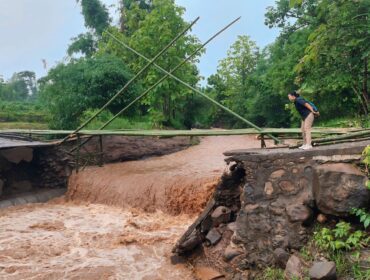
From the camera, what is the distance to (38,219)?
9664 millimetres

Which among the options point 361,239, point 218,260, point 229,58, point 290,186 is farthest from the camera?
point 229,58

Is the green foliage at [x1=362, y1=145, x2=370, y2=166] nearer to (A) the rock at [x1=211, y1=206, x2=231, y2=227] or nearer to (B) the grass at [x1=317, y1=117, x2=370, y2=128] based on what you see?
(A) the rock at [x1=211, y1=206, x2=231, y2=227]

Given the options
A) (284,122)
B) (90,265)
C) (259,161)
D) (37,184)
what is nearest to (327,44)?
(259,161)

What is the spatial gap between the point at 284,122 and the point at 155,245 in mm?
14668

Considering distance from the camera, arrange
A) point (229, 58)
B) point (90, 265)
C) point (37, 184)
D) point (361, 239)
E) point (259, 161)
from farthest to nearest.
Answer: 1. point (229, 58)
2. point (37, 184)
3. point (90, 265)
4. point (259, 161)
5. point (361, 239)

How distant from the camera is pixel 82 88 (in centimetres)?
1551

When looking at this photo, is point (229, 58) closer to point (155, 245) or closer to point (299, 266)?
point (155, 245)

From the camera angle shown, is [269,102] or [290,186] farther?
[269,102]

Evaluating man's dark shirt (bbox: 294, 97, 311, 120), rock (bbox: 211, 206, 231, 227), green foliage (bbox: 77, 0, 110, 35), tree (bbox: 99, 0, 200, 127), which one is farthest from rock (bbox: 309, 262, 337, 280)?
green foliage (bbox: 77, 0, 110, 35)

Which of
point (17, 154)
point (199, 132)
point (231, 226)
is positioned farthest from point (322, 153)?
point (17, 154)

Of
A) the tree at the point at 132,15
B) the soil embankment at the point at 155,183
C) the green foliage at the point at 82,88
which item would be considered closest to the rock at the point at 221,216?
the soil embankment at the point at 155,183

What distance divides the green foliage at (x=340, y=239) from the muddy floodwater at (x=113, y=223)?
2178mm

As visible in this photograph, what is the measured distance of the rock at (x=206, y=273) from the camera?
525cm

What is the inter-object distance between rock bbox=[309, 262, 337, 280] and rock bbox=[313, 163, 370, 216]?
550mm
